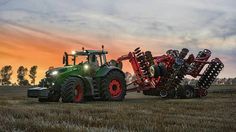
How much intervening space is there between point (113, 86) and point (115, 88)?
20 centimetres

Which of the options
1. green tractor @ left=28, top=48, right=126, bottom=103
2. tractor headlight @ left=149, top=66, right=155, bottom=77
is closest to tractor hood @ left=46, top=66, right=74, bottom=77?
green tractor @ left=28, top=48, right=126, bottom=103

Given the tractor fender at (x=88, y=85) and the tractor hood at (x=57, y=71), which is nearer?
the tractor hood at (x=57, y=71)

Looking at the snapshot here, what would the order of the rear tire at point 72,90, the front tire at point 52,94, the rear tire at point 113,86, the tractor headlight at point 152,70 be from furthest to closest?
the tractor headlight at point 152,70 < the rear tire at point 113,86 < the front tire at point 52,94 < the rear tire at point 72,90

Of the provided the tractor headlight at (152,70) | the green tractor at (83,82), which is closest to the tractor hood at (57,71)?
the green tractor at (83,82)

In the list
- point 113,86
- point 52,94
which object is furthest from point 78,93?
point 113,86

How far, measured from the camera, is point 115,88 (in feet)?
79.1

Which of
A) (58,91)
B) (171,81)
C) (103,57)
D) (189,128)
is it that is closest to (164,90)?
(171,81)

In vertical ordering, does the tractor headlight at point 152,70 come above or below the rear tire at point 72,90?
above

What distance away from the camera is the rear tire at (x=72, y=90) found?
2098cm

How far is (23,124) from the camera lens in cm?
928

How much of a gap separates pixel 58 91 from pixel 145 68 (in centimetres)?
703

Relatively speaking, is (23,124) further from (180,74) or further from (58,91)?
(180,74)

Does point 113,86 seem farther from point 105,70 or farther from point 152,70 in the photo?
point 152,70

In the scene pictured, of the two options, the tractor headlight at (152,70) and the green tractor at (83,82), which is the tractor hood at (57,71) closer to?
the green tractor at (83,82)
